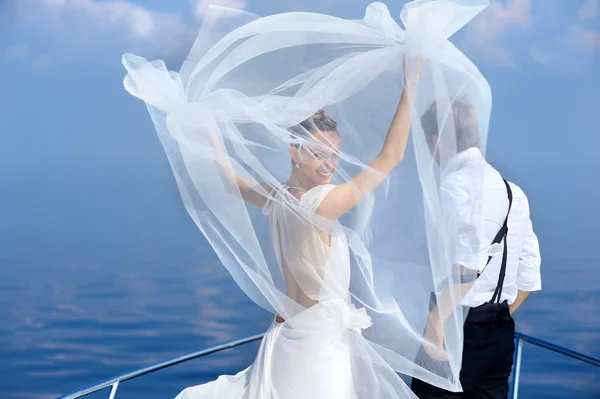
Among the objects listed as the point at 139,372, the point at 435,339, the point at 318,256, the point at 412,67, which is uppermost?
the point at 412,67

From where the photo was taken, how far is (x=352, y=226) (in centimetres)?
208

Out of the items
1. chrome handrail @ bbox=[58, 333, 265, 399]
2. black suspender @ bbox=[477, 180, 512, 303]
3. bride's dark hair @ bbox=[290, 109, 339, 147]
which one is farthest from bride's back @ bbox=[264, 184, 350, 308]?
chrome handrail @ bbox=[58, 333, 265, 399]

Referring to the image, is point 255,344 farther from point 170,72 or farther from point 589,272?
point 589,272

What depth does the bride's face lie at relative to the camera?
204 centimetres

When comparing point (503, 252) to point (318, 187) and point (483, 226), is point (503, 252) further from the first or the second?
point (318, 187)

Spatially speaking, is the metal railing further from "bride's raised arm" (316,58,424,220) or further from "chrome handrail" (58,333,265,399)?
"bride's raised arm" (316,58,424,220)

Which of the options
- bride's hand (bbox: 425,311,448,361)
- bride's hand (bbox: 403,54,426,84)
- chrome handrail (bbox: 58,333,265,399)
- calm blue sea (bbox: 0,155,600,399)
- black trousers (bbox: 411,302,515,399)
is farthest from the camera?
calm blue sea (bbox: 0,155,600,399)

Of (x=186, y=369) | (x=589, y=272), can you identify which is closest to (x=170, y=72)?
(x=186, y=369)

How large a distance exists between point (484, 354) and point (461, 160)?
1.76 feet

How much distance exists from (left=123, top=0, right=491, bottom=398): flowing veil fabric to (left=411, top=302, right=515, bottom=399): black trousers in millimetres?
155

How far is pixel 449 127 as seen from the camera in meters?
1.99

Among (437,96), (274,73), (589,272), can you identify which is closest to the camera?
(437,96)

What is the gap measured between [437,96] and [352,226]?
36cm

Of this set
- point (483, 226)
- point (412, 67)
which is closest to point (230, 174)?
point (412, 67)
